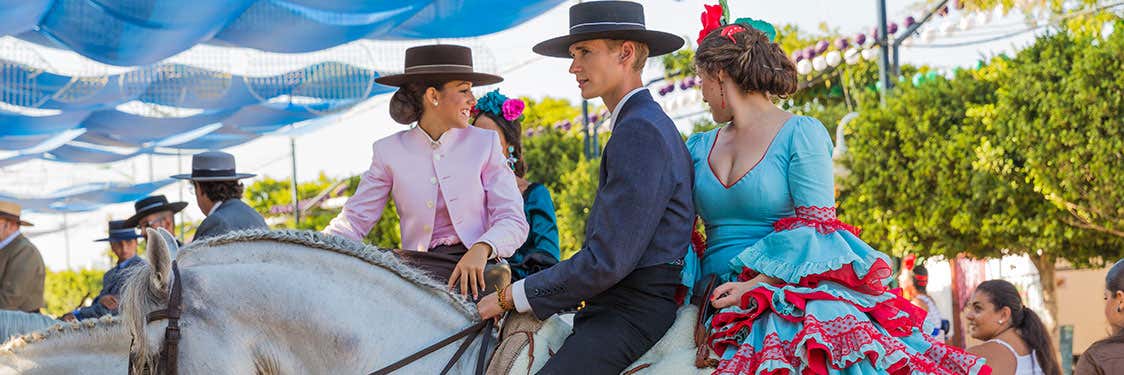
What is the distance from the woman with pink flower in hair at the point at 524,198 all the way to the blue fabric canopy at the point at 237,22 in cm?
203

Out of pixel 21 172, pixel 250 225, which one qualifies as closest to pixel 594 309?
pixel 250 225

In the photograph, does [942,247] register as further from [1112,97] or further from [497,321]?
[497,321]

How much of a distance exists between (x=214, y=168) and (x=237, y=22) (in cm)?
211

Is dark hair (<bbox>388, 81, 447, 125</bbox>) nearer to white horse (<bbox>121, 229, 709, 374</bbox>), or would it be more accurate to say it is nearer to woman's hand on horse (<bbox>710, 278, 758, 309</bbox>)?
white horse (<bbox>121, 229, 709, 374</bbox>)

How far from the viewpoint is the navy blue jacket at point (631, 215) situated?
3.40 meters

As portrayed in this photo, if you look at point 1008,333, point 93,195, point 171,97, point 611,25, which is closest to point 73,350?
point 611,25

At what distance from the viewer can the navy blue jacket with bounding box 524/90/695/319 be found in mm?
3396

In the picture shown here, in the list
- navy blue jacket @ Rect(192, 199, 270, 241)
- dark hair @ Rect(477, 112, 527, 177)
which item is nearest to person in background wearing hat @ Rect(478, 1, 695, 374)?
navy blue jacket @ Rect(192, 199, 270, 241)

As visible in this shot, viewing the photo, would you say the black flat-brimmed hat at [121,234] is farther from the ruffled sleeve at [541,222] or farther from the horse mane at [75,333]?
the horse mane at [75,333]

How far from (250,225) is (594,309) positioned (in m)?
2.92

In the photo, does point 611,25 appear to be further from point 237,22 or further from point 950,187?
point 950,187

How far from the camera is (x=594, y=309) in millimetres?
3582

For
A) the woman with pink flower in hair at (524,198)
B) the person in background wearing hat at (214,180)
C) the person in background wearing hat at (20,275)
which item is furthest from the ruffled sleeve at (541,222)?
the person in background wearing hat at (20,275)

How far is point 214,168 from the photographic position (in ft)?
22.3
